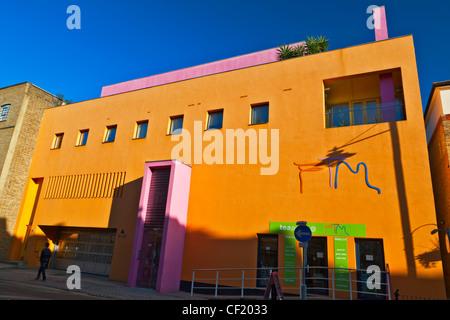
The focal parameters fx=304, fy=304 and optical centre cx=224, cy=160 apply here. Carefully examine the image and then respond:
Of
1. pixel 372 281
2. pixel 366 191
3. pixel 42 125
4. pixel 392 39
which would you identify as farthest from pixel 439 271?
pixel 42 125

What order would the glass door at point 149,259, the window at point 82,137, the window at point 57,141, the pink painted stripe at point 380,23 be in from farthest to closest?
the window at point 57,141 < the window at point 82,137 < the pink painted stripe at point 380,23 < the glass door at point 149,259

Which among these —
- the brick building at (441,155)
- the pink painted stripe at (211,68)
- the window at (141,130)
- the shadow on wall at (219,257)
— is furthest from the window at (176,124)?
the brick building at (441,155)

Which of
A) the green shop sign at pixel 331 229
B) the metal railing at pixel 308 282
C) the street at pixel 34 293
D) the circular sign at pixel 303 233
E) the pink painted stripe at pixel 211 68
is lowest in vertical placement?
the street at pixel 34 293

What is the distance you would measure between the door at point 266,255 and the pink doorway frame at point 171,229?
136 inches

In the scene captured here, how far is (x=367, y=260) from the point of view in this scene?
35.4 ft

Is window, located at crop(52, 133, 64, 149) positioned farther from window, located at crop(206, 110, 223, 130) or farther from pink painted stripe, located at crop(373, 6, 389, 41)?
pink painted stripe, located at crop(373, 6, 389, 41)

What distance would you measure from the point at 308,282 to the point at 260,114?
756 cm

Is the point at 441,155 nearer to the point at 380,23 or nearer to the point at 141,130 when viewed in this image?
the point at 380,23

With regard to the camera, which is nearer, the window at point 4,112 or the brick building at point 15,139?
the brick building at point 15,139

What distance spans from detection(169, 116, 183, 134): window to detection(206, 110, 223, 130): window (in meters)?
1.62

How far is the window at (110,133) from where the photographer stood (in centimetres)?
1819

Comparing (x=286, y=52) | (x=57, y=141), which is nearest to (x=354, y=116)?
(x=286, y=52)

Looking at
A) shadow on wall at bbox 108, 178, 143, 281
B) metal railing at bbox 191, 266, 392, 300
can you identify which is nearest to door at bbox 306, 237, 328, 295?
metal railing at bbox 191, 266, 392, 300

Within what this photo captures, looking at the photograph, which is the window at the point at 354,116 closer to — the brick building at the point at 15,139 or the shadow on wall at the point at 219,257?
the shadow on wall at the point at 219,257
